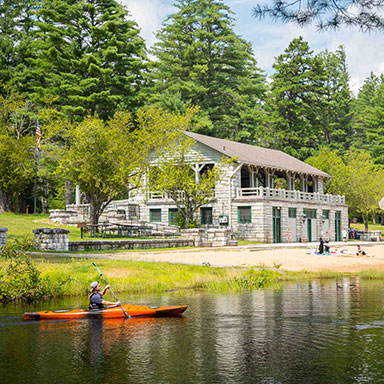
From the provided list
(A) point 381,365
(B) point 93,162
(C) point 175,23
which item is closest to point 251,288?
(A) point 381,365

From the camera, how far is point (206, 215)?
50562mm

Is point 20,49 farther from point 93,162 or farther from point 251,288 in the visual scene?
point 251,288

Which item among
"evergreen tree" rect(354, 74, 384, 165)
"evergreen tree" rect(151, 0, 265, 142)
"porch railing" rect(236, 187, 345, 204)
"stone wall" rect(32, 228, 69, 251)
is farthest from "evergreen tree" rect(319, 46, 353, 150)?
"stone wall" rect(32, 228, 69, 251)

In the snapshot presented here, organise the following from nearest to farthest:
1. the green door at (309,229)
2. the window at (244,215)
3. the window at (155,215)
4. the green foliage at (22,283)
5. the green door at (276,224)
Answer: the green foliage at (22,283)
the window at (244,215)
the green door at (276,224)
the window at (155,215)
the green door at (309,229)

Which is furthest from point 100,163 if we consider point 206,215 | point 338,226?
point 338,226

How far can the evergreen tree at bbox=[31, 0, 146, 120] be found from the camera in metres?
56.8

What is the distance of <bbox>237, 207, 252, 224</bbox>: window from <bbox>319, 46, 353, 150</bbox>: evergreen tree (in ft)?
135

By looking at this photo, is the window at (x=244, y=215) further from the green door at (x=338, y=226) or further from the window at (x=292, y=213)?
the green door at (x=338, y=226)

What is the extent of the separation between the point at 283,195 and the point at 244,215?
4.63m

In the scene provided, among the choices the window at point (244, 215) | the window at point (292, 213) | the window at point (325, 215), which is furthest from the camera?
the window at point (325, 215)

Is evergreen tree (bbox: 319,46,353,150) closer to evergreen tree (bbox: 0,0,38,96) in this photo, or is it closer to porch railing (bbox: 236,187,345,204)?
porch railing (bbox: 236,187,345,204)

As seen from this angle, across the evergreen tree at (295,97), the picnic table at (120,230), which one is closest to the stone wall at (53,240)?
the picnic table at (120,230)

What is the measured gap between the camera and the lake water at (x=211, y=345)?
10438 millimetres

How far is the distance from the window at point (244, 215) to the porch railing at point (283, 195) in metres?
1.20
